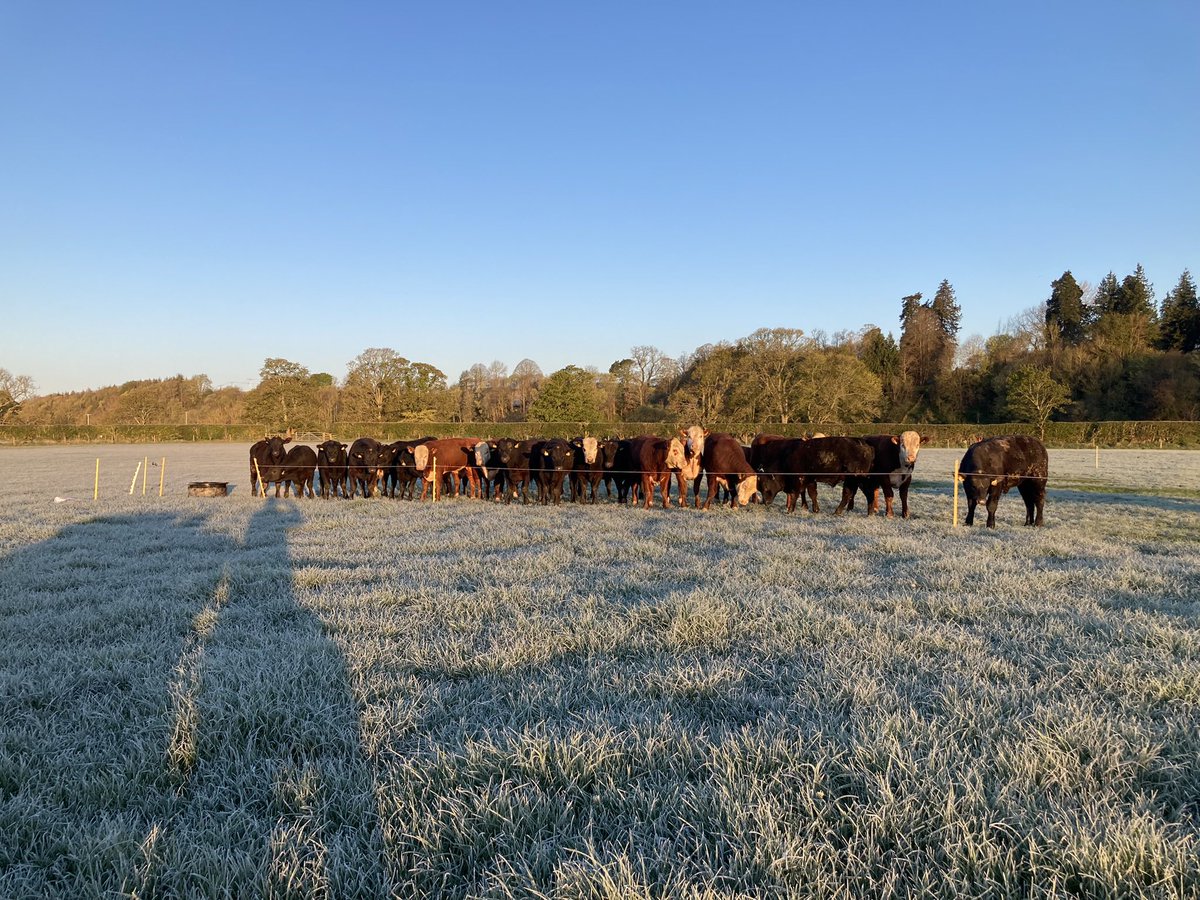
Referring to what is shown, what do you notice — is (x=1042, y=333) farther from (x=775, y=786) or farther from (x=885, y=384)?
(x=775, y=786)

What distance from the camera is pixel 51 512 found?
504 inches

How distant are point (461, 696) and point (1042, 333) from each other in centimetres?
8054

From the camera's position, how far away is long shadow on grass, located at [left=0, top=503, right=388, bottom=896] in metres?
2.14

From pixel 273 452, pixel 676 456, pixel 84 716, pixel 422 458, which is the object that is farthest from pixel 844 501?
pixel 273 452

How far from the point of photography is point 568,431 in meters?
51.7

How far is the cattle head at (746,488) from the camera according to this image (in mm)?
14648

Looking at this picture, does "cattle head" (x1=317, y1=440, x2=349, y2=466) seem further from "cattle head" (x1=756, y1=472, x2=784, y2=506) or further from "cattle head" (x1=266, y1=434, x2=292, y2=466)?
"cattle head" (x1=756, y1=472, x2=784, y2=506)

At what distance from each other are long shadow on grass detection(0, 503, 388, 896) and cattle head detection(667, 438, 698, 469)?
1079 cm

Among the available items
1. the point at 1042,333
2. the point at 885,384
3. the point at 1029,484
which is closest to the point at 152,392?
the point at 885,384

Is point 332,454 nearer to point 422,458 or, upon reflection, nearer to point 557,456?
point 422,458

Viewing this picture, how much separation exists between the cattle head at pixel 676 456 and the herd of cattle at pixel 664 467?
0.03 metres

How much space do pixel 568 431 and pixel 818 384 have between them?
2036 cm

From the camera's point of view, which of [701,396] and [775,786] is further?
[701,396]

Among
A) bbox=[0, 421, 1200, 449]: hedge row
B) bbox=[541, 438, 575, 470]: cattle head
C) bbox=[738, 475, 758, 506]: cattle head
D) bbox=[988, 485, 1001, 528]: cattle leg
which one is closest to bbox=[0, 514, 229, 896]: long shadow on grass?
bbox=[541, 438, 575, 470]: cattle head
